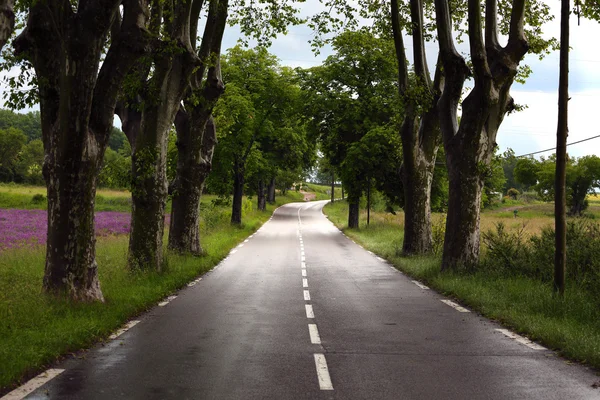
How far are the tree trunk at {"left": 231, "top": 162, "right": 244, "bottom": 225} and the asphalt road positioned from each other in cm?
Result: 2603

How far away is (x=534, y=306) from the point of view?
9.42m

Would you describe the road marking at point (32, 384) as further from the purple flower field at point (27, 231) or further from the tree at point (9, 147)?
the tree at point (9, 147)

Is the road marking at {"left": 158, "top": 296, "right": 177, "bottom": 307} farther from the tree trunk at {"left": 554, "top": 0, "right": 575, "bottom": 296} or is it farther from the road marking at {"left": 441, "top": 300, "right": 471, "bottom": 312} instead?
the tree trunk at {"left": 554, "top": 0, "right": 575, "bottom": 296}

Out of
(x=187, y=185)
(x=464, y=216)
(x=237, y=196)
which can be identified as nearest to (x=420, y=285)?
(x=464, y=216)

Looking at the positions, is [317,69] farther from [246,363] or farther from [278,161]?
[246,363]

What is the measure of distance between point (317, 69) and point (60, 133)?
2849 centimetres

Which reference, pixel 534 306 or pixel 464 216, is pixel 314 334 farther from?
pixel 464 216

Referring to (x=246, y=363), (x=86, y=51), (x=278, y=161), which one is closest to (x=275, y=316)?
(x=246, y=363)

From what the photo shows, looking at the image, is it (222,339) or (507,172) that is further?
(507,172)

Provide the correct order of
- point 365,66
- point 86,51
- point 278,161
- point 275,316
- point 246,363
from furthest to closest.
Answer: point 278,161 < point 365,66 < point 275,316 < point 86,51 < point 246,363

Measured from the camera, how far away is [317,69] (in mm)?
35812

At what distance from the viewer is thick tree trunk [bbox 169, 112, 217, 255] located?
1784 cm

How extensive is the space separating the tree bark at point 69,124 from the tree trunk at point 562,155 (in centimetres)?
776

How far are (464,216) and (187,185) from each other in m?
8.90
